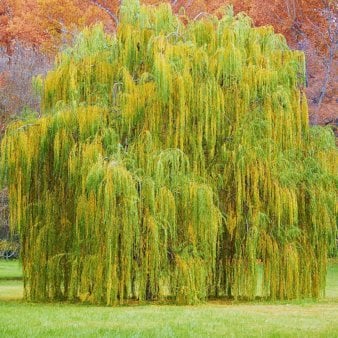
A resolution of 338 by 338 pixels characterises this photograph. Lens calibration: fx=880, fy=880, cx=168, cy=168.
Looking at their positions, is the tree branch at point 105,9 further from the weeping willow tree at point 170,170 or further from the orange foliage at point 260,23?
the weeping willow tree at point 170,170

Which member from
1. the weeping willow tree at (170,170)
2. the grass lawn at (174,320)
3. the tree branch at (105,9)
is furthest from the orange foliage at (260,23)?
the grass lawn at (174,320)

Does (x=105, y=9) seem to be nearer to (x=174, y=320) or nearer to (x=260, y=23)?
(x=260, y=23)

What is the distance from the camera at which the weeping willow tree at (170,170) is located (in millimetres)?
16344

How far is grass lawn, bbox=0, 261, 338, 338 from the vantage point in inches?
432

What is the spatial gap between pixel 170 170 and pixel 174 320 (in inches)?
186

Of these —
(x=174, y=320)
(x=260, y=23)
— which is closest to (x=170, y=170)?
→ (x=174, y=320)

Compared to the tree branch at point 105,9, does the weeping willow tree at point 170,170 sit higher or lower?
lower

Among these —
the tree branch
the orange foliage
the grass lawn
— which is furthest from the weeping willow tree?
the tree branch

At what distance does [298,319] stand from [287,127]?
6.06m

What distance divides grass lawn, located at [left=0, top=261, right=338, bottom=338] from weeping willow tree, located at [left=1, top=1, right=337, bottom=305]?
90 cm

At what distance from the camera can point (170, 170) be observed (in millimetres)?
16797

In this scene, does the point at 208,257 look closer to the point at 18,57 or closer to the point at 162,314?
the point at 162,314

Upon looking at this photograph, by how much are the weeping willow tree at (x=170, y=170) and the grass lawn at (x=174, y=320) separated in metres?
0.90

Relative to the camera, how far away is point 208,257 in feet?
55.3
